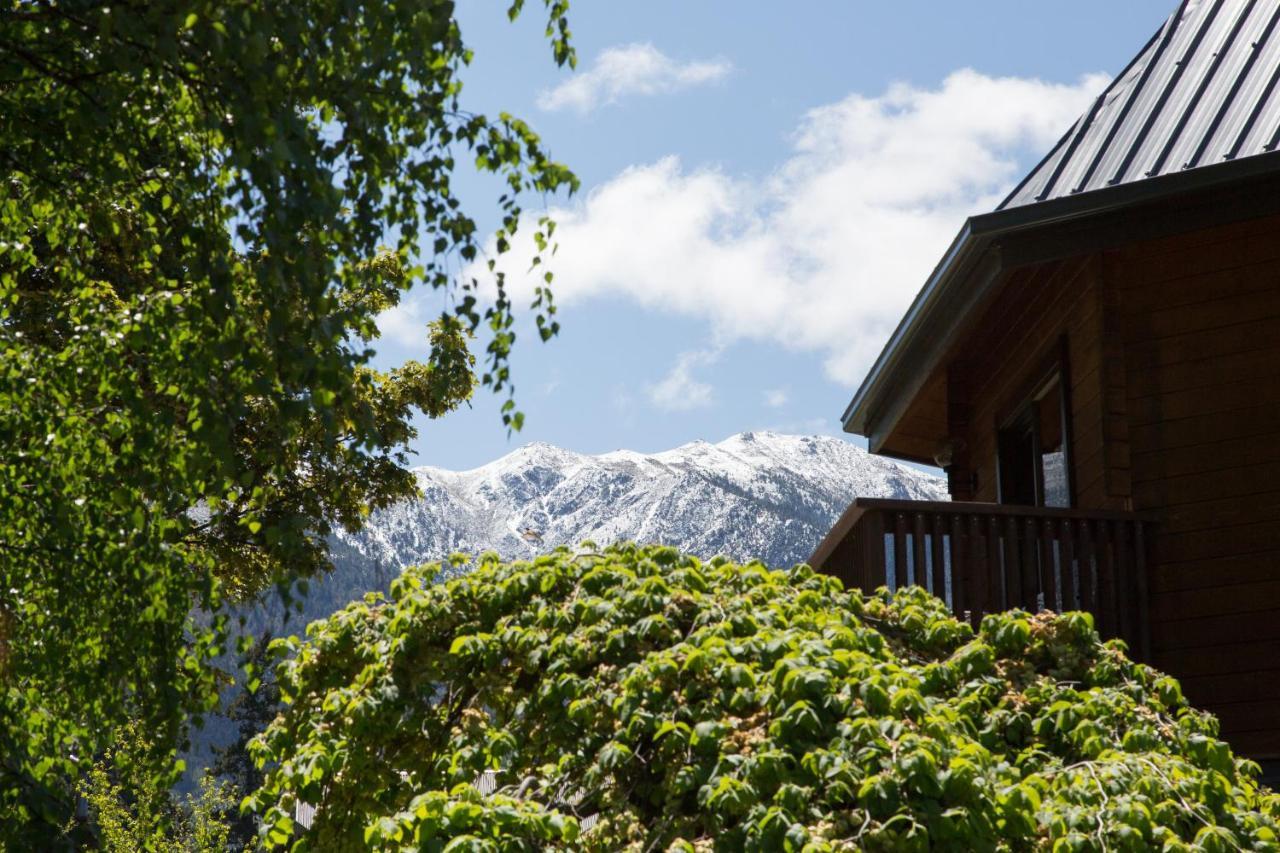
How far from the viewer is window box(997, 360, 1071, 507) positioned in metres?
10.2

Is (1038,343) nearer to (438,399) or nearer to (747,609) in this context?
(747,609)

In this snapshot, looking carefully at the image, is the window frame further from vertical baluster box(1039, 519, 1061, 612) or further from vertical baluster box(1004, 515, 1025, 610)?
vertical baluster box(1004, 515, 1025, 610)

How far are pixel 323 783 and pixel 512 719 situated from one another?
970 millimetres

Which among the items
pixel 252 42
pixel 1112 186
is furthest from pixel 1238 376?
pixel 252 42

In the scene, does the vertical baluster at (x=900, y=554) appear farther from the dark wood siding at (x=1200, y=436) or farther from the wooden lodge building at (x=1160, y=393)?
the dark wood siding at (x=1200, y=436)

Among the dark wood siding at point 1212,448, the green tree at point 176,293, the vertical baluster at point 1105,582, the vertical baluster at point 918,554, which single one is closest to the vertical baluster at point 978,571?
the vertical baluster at point 918,554

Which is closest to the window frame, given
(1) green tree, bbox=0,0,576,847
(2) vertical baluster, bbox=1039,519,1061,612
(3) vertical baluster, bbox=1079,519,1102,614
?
(3) vertical baluster, bbox=1079,519,1102,614

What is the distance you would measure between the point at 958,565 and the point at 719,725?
3894 millimetres

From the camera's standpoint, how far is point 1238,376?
8945 millimetres

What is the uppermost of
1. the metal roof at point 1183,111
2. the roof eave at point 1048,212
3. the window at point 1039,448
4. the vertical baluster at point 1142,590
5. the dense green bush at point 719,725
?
the metal roof at point 1183,111

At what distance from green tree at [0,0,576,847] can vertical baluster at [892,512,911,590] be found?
123 inches

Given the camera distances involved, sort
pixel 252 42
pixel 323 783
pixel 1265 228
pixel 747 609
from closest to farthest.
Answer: pixel 252 42, pixel 747 609, pixel 323 783, pixel 1265 228

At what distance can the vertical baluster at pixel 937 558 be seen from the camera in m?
8.43

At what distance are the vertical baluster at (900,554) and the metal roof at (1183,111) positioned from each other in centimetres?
186
